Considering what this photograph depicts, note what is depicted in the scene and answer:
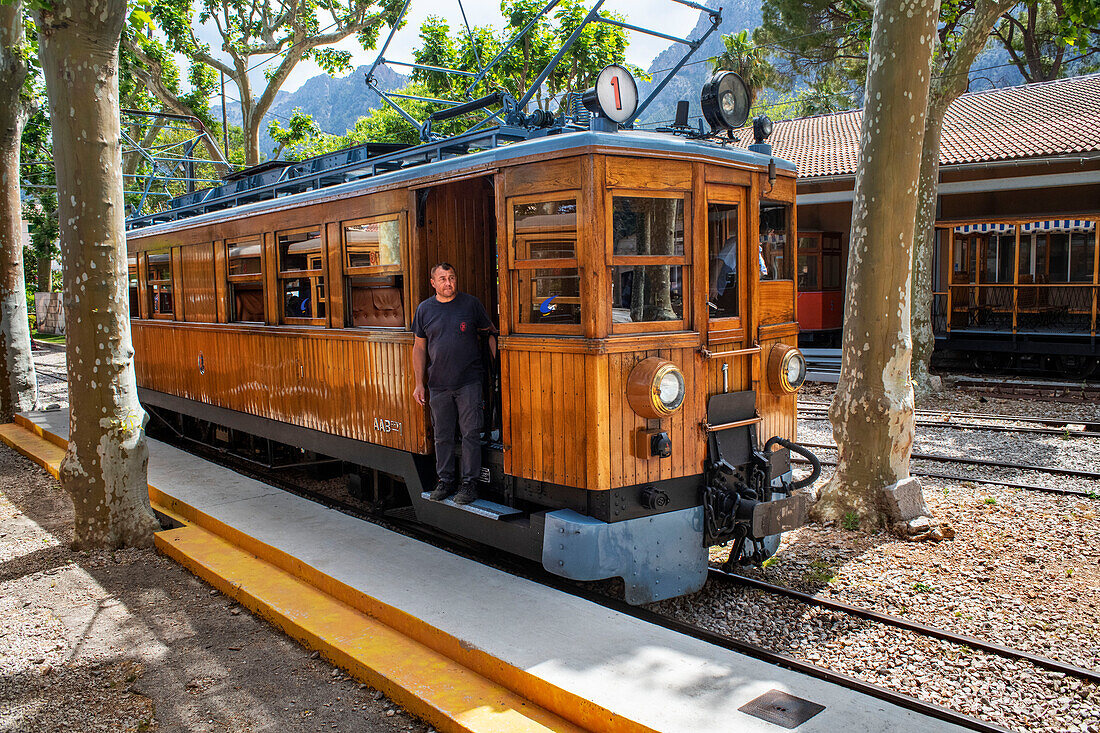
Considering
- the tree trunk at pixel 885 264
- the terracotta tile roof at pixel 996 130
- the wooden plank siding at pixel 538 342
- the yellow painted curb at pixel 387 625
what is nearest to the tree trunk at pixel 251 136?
the terracotta tile roof at pixel 996 130

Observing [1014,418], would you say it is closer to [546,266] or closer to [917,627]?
[917,627]

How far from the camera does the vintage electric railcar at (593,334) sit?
4.99 meters

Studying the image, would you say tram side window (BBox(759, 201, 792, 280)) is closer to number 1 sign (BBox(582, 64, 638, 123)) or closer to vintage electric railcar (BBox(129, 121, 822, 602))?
vintage electric railcar (BBox(129, 121, 822, 602))

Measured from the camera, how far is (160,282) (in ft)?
36.4

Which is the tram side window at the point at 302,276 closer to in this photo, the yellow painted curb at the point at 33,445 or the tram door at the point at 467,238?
the tram door at the point at 467,238

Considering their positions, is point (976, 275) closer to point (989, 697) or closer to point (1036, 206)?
point (1036, 206)

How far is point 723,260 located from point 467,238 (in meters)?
1.98

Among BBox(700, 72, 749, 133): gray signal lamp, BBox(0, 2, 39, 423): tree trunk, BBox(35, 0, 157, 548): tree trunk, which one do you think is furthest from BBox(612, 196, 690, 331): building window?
BBox(0, 2, 39, 423): tree trunk

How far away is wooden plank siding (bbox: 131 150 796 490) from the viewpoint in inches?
195

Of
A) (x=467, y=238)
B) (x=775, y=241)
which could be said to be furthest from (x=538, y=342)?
(x=775, y=241)

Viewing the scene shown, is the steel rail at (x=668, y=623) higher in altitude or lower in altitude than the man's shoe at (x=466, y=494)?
lower

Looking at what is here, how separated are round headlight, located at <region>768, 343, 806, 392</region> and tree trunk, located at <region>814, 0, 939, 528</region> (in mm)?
1339

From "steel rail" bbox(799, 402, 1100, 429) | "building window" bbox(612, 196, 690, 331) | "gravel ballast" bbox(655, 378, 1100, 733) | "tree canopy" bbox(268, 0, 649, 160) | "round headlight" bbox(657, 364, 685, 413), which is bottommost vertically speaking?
"gravel ballast" bbox(655, 378, 1100, 733)

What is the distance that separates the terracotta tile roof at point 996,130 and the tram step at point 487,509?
430 inches
